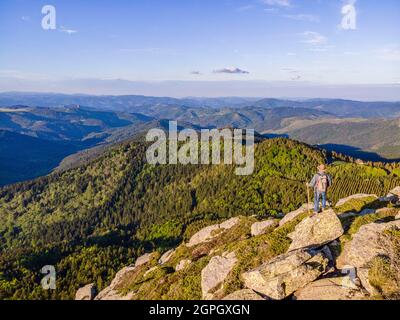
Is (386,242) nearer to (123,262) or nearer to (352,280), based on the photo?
(352,280)

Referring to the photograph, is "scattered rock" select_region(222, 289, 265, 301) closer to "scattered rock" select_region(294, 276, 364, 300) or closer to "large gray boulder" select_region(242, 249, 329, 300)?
"large gray boulder" select_region(242, 249, 329, 300)

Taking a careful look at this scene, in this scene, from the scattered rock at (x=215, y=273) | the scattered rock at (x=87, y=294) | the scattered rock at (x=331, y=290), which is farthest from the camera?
the scattered rock at (x=87, y=294)

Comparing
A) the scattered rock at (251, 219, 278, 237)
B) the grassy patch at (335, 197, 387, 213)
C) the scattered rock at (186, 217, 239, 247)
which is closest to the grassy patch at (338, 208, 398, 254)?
the grassy patch at (335, 197, 387, 213)

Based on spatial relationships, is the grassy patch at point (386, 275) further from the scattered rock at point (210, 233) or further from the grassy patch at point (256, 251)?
the scattered rock at point (210, 233)

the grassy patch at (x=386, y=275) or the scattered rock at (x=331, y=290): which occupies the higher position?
the grassy patch at (x=386, y=275)

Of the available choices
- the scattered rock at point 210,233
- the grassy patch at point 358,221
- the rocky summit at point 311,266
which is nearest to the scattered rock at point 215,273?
the rocky summit at point 311,266

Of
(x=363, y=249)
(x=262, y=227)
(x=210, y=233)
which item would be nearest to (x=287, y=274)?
(x=363, y=249)

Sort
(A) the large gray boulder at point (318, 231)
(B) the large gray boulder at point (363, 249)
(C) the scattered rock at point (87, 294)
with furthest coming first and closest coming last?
(C) the scattered rock at point (87, 294) → (A) the large gray boulder at point (318, 231) → (B) the large gray boulder at point (363, 249)
